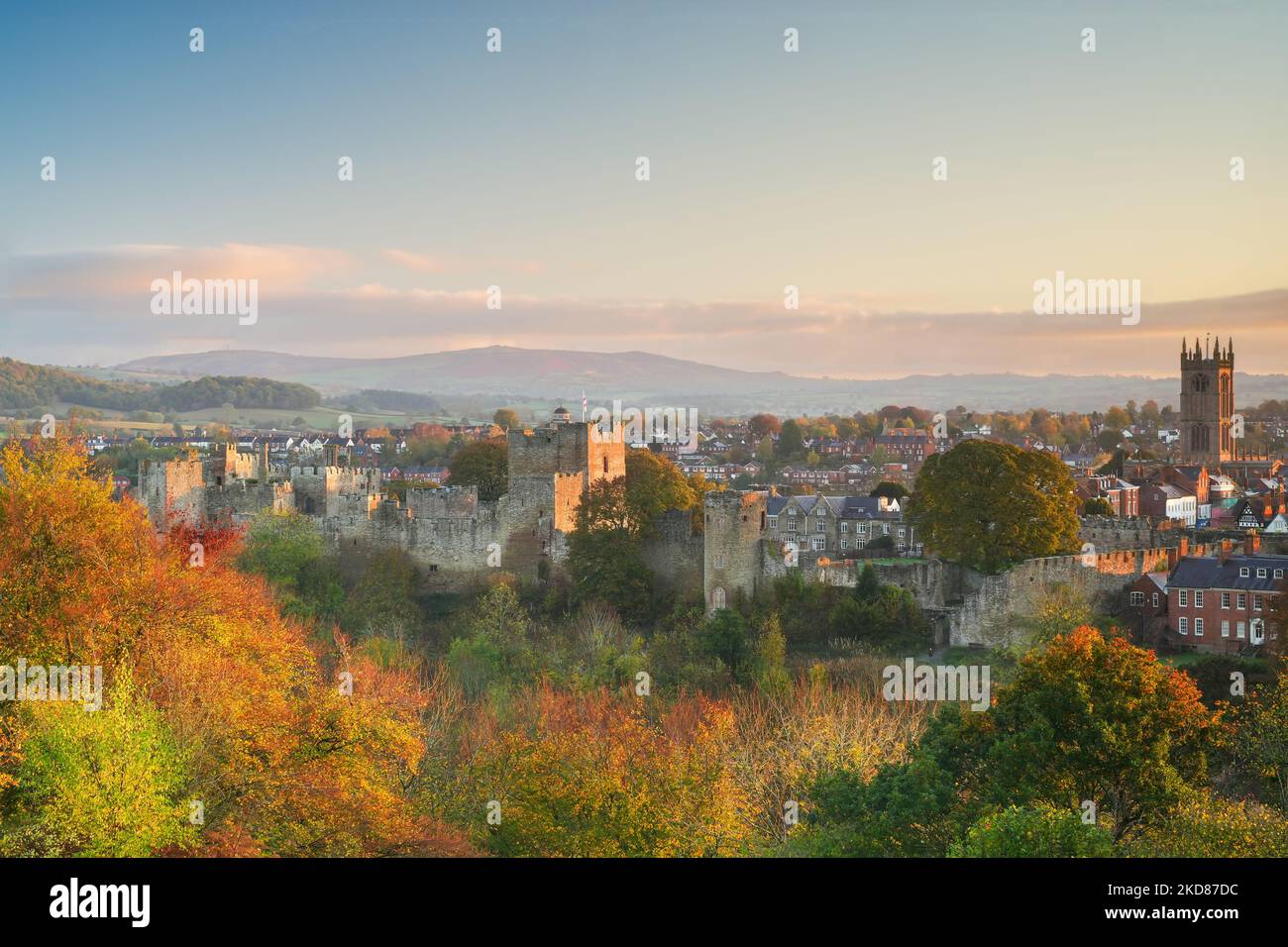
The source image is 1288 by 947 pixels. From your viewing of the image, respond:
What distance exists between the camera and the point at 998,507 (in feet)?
92.8

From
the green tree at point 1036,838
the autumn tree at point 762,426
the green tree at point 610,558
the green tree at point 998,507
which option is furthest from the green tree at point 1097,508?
the autumn tree at point 762,426

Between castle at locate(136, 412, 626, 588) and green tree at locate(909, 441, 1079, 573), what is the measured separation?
8.42m

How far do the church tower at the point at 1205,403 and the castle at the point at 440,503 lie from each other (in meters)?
44.2

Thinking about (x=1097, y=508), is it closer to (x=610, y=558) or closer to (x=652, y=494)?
(x=652, y=494)

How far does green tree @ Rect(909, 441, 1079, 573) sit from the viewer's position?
1105 inches

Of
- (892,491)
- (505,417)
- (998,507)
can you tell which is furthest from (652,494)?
(505,417)

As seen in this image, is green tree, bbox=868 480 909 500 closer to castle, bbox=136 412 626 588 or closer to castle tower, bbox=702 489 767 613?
castle, bbox=136 412 626 588

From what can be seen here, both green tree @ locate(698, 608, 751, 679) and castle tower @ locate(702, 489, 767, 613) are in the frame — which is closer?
green tree @ locate(698, 608, 751, 679)

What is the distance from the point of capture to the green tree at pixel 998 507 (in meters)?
28.1

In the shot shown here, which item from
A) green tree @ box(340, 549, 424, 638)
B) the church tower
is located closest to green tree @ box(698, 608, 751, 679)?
green tree @ box(340, 549, 424, 638)

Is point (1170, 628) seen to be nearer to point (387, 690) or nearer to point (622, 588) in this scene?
point (622, 588)

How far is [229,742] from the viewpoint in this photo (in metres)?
14.2

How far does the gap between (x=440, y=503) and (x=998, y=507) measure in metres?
13.6

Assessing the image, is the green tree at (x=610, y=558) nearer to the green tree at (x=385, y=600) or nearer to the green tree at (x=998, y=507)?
the green tree at (x=385, y=600)
